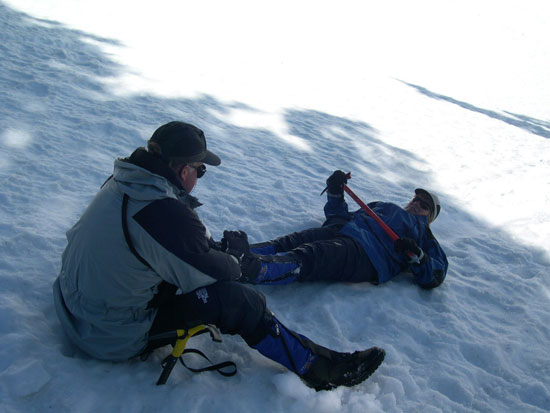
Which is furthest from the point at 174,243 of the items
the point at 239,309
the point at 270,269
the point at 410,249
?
the point at 410,249

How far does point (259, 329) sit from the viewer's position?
8.25 feet

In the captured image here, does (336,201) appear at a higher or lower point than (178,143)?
lower

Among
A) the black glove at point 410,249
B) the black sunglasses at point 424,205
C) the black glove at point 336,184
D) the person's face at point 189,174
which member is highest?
the person's face at point 189,174

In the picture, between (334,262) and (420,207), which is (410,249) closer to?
(334,262)

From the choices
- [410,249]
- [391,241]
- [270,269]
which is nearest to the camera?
[270,269]

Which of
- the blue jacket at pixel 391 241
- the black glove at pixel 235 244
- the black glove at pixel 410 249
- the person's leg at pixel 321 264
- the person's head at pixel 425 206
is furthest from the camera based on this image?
the person's head at pixel 425 206

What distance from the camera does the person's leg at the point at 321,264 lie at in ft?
11.4

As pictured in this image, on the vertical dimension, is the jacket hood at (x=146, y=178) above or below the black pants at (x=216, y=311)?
above

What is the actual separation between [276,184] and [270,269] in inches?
91.5

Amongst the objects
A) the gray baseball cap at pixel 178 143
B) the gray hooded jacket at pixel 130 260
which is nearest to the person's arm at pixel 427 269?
the gray hooded jacket at pixel 130 260

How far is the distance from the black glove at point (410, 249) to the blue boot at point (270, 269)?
2.92 feet

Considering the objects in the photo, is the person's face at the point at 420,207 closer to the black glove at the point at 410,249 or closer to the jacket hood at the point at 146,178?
the black glove at the point at 410,249

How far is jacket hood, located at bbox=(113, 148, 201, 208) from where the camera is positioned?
212 cm

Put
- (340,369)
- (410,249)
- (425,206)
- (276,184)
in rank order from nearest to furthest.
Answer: (340,369) < (410,249) < (425,206) < (276,184)
